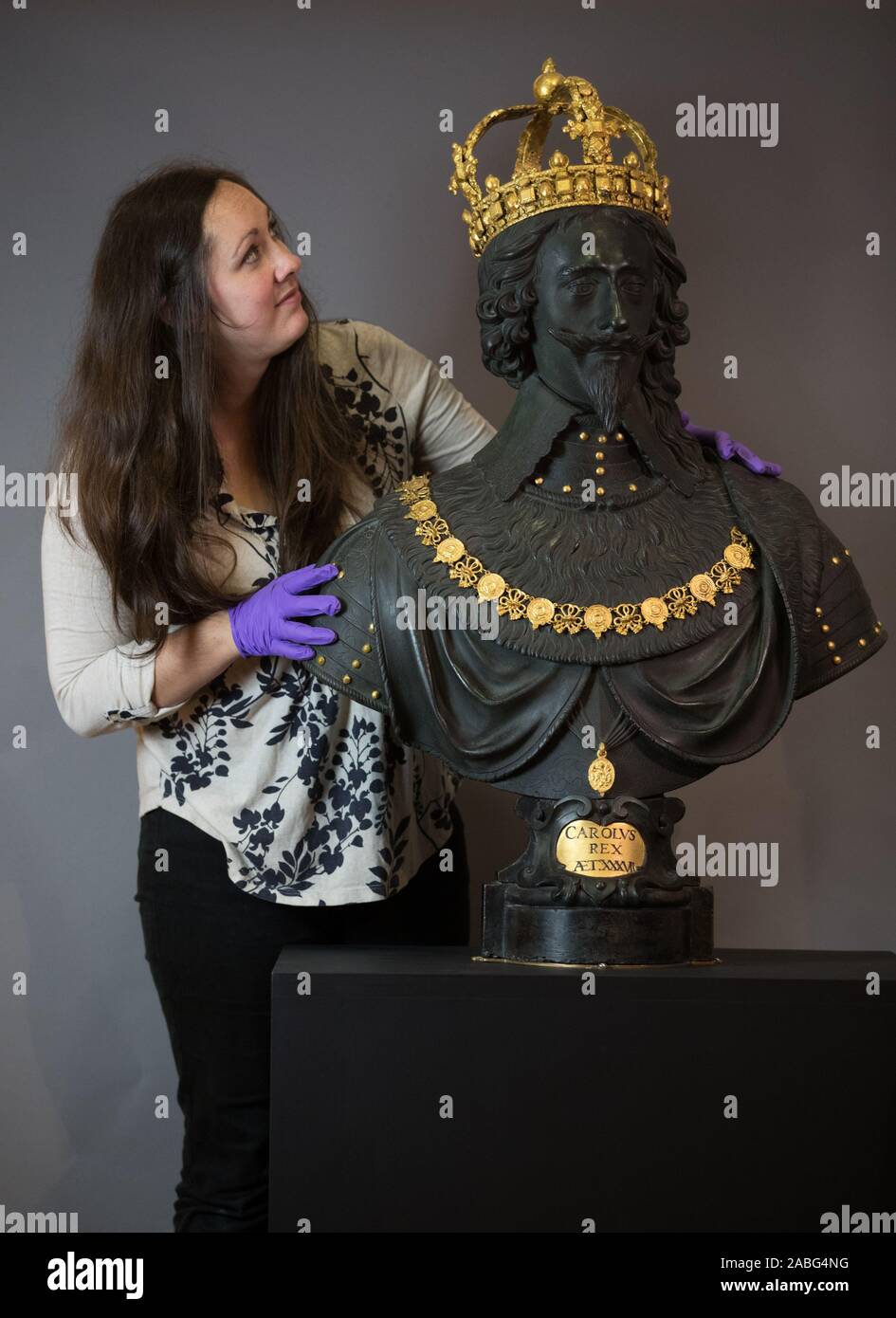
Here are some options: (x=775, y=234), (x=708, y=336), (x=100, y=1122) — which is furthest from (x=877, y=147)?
(x=100, y=1122)

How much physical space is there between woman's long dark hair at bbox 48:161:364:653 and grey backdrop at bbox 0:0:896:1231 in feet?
2.36

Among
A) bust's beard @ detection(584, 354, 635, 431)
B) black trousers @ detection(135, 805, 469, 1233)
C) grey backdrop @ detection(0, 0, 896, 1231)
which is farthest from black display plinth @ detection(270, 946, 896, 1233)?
grey backdrop @ detection(0, 0, 896, 1231)

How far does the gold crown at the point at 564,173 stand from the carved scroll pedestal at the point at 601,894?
0.81 meters

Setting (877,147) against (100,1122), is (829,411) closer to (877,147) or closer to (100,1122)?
(877,147)

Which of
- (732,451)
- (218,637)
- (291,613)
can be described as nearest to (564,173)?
(732,451)

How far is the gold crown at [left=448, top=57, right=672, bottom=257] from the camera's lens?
2137 mm

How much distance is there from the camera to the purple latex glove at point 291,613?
86.0 inches

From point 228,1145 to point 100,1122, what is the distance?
85 centimetres

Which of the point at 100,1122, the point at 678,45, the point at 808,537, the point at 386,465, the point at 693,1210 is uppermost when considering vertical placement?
the point at 678,45

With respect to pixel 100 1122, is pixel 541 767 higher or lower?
higher

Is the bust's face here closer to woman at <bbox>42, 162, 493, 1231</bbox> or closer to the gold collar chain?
the gold collar chain

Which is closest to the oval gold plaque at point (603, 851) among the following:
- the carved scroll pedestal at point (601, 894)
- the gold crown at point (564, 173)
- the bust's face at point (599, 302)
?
the carved scroll pedestal at point (601, 894)

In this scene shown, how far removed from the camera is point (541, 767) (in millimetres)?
2129

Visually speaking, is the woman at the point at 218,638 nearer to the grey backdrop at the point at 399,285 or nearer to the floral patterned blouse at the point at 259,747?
the floral patterned blouse at the point at 259,747
